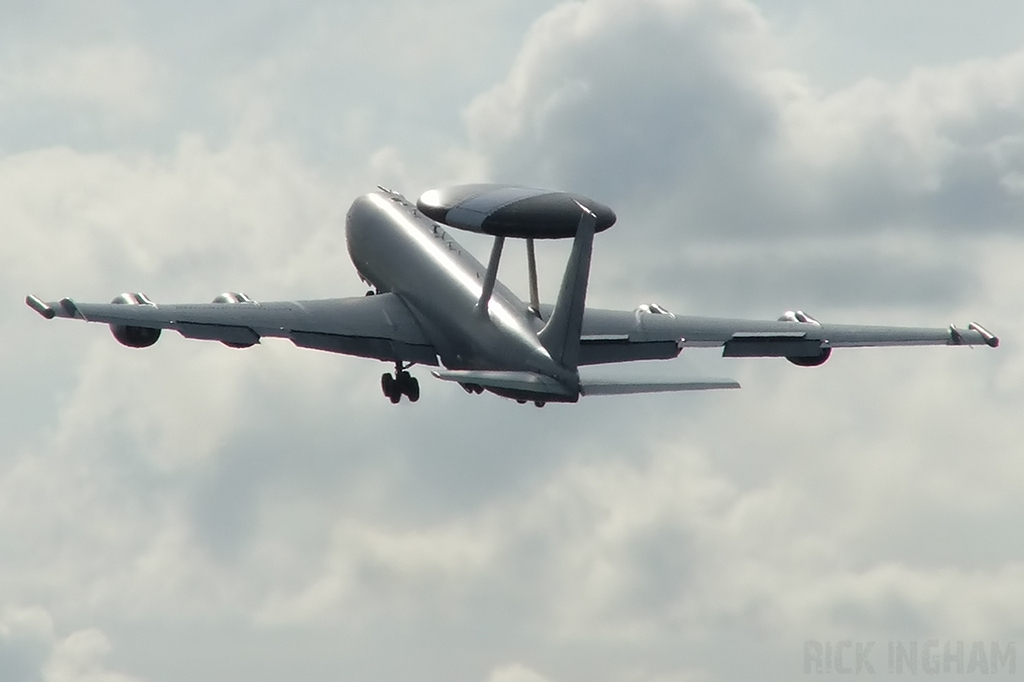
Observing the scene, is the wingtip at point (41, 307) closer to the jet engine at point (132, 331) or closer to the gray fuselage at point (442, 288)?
the jet engine at point (132, 331)

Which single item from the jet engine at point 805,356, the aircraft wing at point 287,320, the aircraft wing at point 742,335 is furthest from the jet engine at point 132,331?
the jet engine at point 805,356

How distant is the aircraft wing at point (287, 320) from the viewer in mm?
57469

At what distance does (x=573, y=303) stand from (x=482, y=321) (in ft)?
17.4

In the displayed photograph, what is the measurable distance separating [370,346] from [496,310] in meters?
6.59

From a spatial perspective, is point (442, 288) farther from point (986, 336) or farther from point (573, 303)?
point (986, 336)

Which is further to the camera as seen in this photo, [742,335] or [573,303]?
[742,335]

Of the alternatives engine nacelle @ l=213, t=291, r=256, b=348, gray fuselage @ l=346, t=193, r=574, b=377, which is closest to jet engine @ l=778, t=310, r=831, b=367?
gray fuselage @ l=346, t=193, r=574, b=377

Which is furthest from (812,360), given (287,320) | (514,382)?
(287,320)

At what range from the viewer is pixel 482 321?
58.4 m

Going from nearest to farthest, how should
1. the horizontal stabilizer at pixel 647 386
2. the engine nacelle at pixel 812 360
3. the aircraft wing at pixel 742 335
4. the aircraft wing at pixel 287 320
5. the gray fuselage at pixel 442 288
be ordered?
the horizontal stabilizer at pixel 647 386
the gray fuselage at pixel 442 288
the aircraft wing at pixel 287 320
the aircraft wing at pixel 742 335
the engine nacelle at pixel 812 360

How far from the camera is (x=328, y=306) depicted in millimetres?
63906

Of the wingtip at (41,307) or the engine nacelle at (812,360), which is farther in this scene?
the engine nacelle at (812,360)

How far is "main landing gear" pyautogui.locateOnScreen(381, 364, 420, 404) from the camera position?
213ft

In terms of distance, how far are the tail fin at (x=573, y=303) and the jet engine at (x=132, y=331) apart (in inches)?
576
